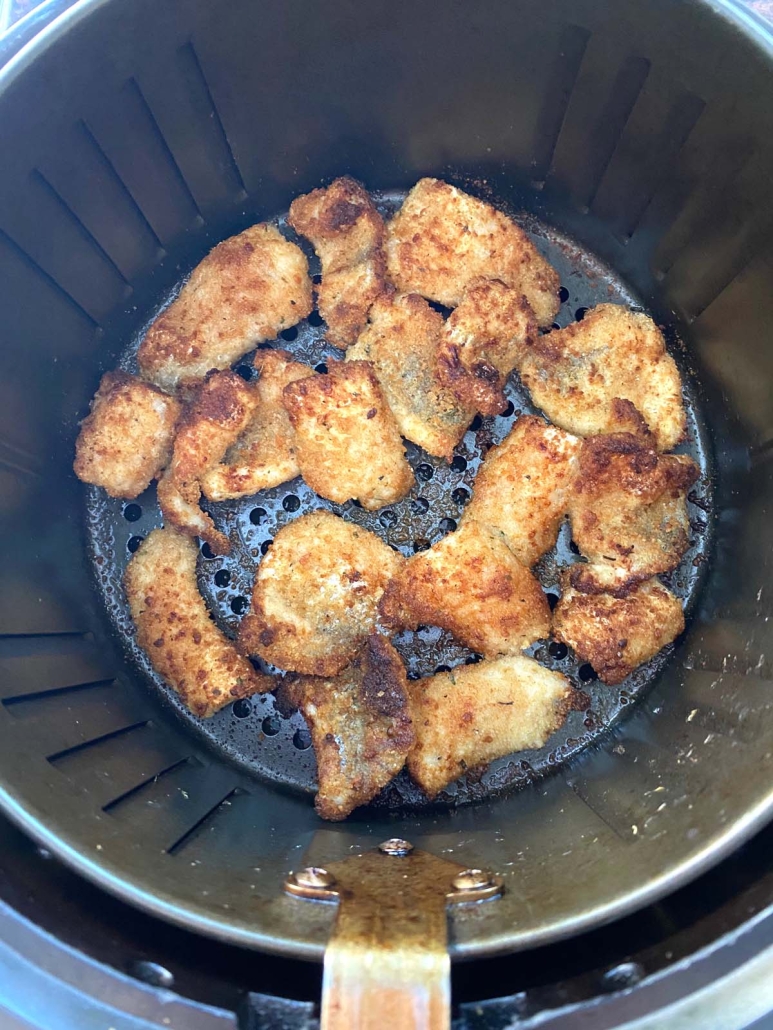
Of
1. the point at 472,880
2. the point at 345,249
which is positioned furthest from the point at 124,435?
the point at 472,880

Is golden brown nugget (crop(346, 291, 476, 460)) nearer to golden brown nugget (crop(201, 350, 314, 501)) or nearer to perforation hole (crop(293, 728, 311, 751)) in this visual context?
golden brown nugget (crop(201, 350, 314, 501))

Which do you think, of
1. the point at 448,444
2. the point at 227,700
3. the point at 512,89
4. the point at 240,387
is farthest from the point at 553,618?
the point at 512,89

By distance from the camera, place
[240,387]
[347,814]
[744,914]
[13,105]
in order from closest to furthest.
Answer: [744,914]
[13,105]
[347,814]
[240,387]

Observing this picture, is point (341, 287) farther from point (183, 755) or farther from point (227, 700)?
point (183, 755)

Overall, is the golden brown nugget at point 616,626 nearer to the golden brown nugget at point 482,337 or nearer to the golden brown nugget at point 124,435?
the golden brown nugget at point 482,337

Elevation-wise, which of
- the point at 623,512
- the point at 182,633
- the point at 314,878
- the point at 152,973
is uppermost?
the point at 623,512

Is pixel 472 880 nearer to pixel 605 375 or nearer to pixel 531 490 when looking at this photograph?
pixel 531 490

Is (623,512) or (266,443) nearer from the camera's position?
(623,512)
